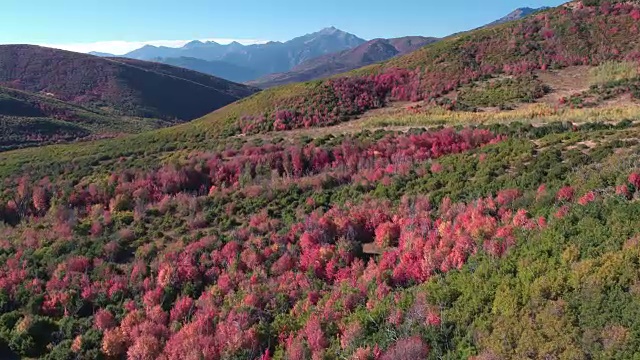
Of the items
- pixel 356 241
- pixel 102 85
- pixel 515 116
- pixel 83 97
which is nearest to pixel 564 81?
pixel 515 116

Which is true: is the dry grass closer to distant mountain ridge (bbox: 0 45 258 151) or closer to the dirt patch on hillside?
the dirt patch on hillside

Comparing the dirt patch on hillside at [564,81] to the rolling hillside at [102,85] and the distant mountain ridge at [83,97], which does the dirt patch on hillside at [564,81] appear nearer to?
the distant mountain ridge at [83,97]

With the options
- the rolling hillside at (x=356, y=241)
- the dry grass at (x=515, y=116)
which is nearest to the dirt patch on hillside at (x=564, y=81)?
the rolling hillside at (x=356, y=241)

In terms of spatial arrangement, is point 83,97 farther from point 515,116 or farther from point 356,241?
point 356,241

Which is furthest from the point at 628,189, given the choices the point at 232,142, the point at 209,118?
the point at 209,118

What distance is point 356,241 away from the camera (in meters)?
16.8

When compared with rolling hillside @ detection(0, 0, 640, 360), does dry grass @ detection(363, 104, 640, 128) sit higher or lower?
higher

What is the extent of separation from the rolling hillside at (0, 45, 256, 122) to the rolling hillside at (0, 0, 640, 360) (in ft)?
249

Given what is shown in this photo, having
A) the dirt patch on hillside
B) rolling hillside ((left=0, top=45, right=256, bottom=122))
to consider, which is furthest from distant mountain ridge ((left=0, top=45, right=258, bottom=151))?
the dirt patch on hillside

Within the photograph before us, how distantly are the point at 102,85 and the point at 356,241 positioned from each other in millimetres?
110149

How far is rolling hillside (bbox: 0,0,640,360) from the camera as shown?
10258 mm

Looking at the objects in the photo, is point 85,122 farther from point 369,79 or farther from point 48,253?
point 48,253

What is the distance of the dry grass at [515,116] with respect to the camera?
85.1 feet

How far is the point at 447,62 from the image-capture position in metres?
47.0
